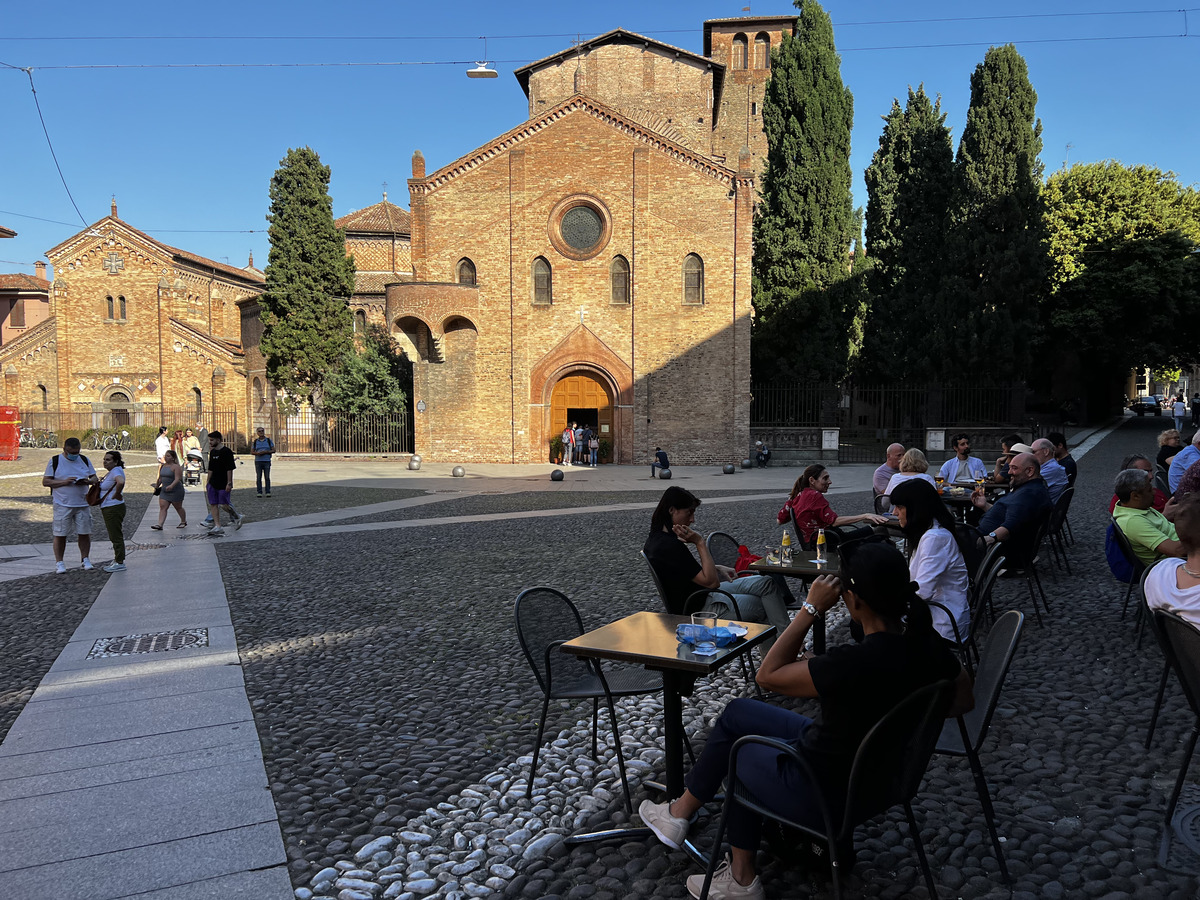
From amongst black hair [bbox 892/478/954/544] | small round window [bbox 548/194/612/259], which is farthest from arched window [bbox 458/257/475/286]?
black hair [bbox 892/478/954/544]

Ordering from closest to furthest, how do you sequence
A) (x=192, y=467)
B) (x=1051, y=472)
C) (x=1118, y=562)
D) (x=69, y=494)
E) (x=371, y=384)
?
(x=1118, y=562) → (x=1051, y=472) → (x=69, y=494) → (x=192, y=467) → (x=371, y=384)

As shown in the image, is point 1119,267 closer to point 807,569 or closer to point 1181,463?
point 1181,463

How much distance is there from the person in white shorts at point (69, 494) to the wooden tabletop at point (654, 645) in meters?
8.27

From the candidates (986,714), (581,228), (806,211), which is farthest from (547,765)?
(806,211)

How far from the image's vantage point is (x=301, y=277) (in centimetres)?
3412

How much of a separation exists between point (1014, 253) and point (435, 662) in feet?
91.4

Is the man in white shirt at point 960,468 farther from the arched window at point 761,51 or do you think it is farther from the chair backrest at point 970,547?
the arched window at point 761,51

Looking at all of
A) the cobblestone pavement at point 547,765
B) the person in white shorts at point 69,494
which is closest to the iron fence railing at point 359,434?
the person in white shorts at point 69,494

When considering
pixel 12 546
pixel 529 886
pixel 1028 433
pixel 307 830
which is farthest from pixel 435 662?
pixel 1028 433

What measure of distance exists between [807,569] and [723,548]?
3.86ft

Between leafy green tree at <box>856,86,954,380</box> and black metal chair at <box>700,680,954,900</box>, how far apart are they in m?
27.6

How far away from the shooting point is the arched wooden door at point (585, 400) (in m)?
28.6

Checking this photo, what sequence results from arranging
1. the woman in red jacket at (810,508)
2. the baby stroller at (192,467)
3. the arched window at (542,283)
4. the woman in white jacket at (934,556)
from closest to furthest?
the woman in white jacket at (934,556)
the woman in red jacket at (810,508)
the baby stroller at (192,467)
the arched window at (542,283)

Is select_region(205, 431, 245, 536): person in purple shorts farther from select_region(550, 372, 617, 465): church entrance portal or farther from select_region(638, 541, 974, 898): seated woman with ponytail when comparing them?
select_region(550, 372, 617, 465): church entrance portal
